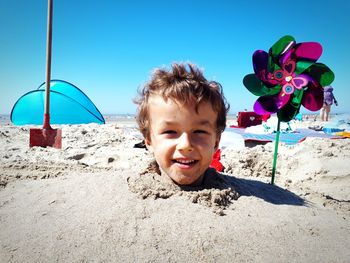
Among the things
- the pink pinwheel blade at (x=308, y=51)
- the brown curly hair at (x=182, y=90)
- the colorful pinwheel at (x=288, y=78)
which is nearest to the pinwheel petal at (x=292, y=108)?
the colorful pinwheel at (x=288, y=78)

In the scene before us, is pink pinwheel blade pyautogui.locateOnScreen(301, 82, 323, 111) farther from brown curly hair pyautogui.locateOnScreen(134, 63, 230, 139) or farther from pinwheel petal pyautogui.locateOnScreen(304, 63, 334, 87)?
brown curly hair pyautogui.locateOnScreen(134, 63, 230, 139)

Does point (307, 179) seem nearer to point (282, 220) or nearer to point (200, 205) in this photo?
point (282, 220)

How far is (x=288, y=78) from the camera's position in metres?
2.02

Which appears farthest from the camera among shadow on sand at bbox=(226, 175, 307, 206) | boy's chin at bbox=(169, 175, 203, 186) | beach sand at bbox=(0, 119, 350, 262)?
shadow on sand at bbox=(226, 175, 307, 206)

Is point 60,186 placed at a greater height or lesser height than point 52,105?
lesser

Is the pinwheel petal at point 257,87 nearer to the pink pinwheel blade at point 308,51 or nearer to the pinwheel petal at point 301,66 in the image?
the pinwheel petal at point 301,66

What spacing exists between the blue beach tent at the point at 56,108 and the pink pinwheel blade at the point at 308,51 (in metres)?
7.40

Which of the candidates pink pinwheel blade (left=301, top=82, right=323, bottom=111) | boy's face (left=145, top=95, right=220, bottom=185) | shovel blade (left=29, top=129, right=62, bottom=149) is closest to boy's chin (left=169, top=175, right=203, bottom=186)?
boy's face (left=145, top=95, right=220, bottom=185)

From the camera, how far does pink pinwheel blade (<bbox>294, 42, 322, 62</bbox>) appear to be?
1.89 metres

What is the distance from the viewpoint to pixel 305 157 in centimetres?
319

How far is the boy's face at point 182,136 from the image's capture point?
4.72ft

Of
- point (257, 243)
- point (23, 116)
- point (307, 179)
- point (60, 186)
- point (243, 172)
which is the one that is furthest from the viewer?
point (23, 116)

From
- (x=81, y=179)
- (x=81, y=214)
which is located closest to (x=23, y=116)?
(x=81, y=179)

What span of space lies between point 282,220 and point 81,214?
110cm
